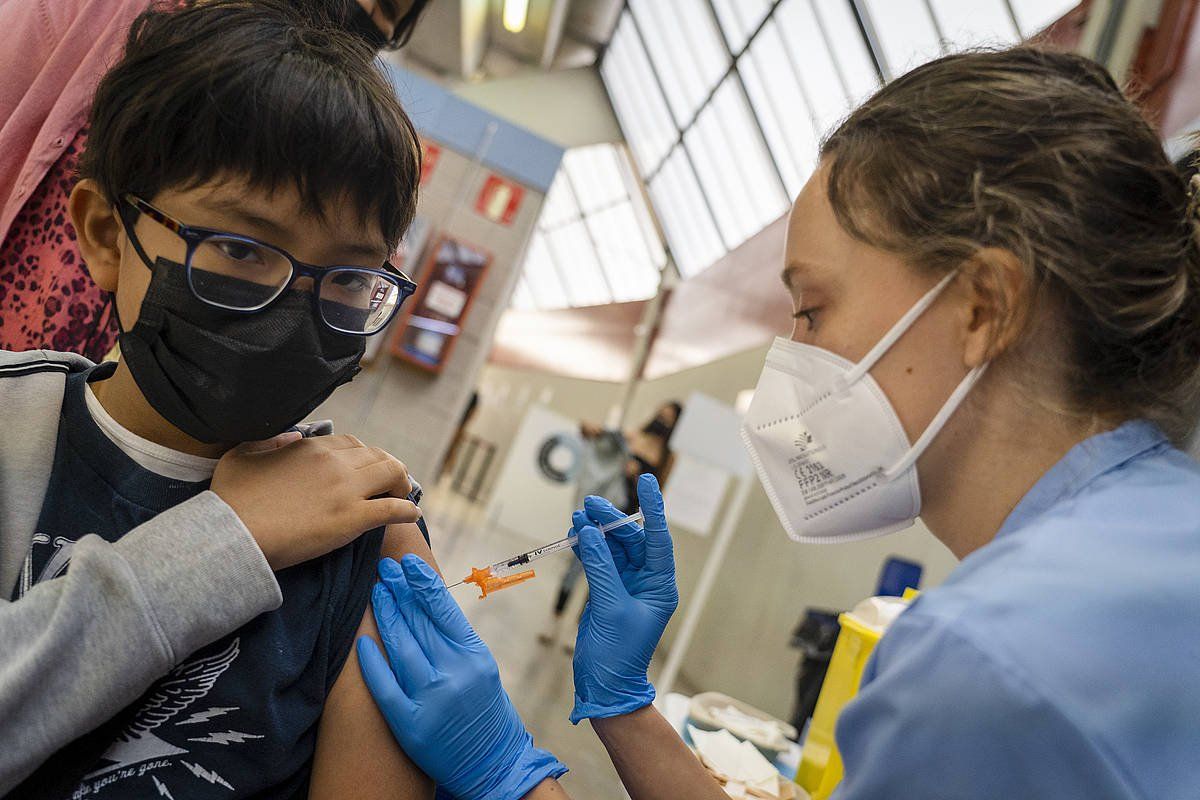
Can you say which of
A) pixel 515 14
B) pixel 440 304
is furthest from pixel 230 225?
pixel 515 14

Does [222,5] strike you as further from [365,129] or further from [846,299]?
[846,299]

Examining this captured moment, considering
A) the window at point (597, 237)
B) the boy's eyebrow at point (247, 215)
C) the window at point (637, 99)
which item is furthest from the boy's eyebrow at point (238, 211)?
the window at point (597, 237)

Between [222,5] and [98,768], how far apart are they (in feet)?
2.79

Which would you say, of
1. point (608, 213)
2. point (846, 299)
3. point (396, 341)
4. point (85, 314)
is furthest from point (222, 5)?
point (608, 213)

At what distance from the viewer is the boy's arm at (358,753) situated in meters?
0.95

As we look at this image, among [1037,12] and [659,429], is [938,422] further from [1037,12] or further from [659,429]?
[659,429]

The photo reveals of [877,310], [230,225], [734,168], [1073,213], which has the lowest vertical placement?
[230,225]

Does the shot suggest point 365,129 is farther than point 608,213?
No

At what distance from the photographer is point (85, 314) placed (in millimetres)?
1347

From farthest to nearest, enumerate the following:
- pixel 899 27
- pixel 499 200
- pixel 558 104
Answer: pixel 558 104, pixel 899 27, pixel 499 200

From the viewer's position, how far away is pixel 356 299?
1003 millimetres

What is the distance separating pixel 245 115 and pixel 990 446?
2.98 ft

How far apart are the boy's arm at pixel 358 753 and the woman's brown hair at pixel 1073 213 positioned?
0.82m

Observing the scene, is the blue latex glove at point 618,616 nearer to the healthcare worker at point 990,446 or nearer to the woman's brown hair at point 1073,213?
the healthcare worker at point 990,446
